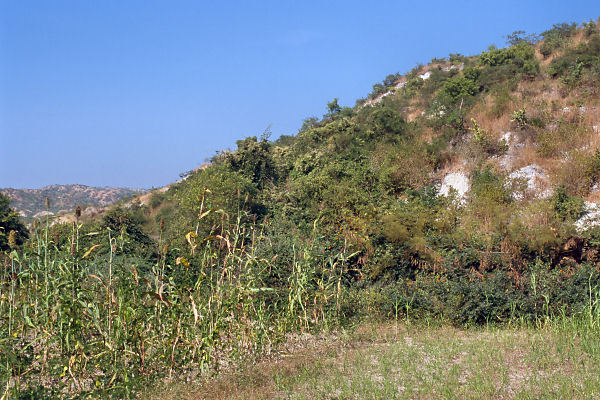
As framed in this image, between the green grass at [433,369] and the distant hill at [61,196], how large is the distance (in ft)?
148

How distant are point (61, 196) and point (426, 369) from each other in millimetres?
58371

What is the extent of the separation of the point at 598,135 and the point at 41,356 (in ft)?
39.5

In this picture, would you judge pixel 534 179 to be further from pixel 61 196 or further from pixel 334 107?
pixel 61 196

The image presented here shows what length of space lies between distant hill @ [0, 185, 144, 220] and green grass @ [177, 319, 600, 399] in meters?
45.2

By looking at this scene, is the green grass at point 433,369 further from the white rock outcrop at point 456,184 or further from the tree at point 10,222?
the tree at point 10,222

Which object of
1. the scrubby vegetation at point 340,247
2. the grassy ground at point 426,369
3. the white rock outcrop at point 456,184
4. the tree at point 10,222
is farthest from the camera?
the tree at point 10,222

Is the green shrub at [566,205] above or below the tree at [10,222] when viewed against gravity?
below

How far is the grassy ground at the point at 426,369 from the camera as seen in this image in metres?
3.93

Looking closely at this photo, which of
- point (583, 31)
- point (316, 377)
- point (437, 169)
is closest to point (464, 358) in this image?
point (316, 377)

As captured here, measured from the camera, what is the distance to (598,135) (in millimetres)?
11500

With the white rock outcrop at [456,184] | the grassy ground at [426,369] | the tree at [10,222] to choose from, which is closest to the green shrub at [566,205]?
the white rock outcrop at [456,184]

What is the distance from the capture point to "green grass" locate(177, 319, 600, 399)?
3.93 metres

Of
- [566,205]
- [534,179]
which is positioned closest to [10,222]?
[534,179]

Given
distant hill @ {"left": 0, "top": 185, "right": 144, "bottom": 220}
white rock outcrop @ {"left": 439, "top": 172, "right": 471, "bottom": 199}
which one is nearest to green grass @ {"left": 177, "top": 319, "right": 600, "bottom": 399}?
white rock outcrop @ {"left": 439, "top": 172, "right": 471, "bottom": 199}
